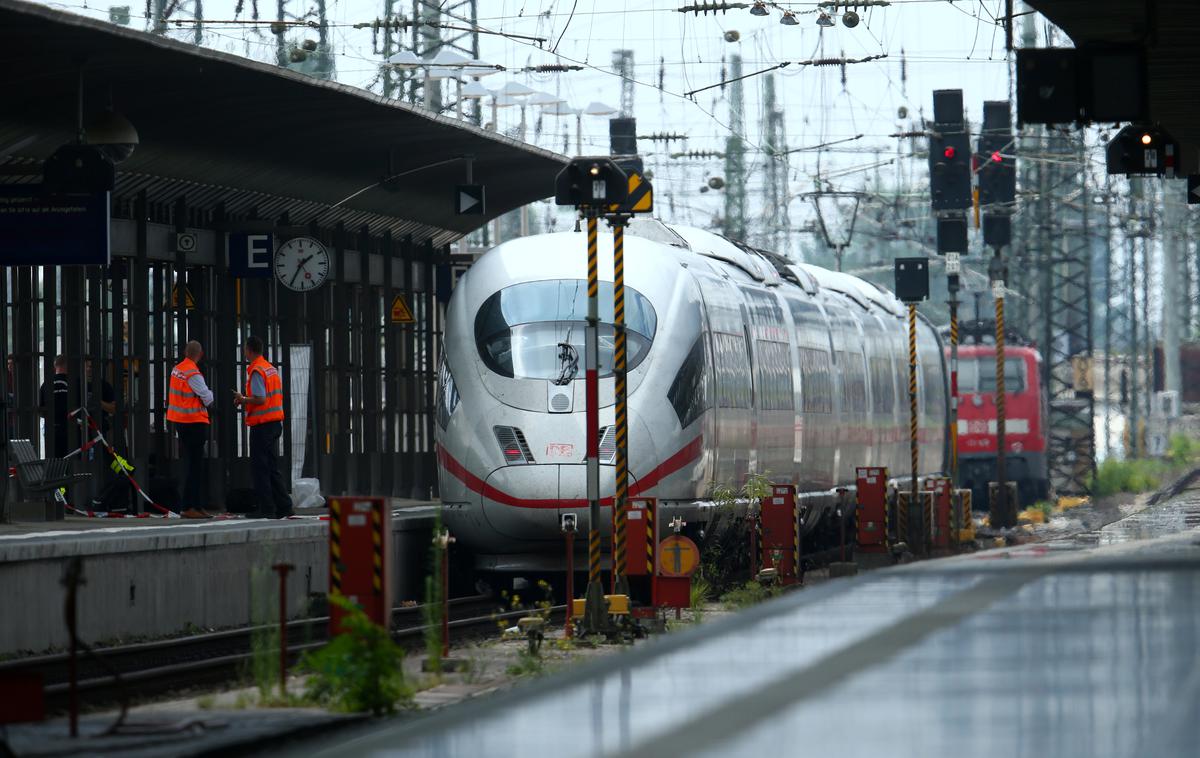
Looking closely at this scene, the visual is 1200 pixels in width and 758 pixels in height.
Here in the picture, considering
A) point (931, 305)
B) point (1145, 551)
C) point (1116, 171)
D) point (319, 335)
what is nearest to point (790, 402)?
point (1116, 171)

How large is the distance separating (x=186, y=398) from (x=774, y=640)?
16075mm

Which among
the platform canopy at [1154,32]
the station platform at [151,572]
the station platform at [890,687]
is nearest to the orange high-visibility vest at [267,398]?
the station platform at [151,572]

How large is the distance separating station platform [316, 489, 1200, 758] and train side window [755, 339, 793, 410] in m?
15.3

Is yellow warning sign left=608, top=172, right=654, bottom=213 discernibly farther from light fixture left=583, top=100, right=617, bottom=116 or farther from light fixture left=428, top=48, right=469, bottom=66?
light fixture left=583, top=100, right=617, bottom=116

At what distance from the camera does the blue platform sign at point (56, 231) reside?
1908 centimetres

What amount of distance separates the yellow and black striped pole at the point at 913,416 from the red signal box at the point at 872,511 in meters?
2.82

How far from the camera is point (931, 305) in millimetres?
107688

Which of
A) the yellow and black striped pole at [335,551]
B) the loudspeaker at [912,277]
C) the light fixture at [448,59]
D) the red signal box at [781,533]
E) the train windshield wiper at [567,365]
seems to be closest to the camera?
the yellow and black striped pole at [335,551]

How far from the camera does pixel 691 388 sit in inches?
774

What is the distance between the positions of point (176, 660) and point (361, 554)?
290 cm

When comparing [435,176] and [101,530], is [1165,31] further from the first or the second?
[435,176]

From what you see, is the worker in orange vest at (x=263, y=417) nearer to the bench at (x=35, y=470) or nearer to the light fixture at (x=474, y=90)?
the bench at (x=35, y=470)

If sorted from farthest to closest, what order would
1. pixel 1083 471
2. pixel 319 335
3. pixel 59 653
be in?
pixel 1083 471
pixel 319 335
pixel 59 653

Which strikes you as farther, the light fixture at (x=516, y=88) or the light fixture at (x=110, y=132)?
the light fixture at (x=516, y=88)
